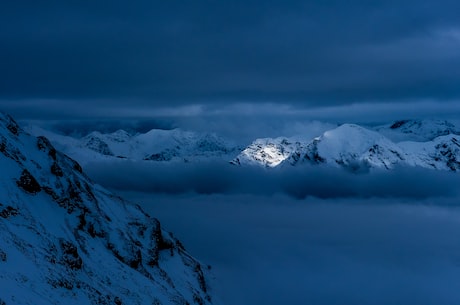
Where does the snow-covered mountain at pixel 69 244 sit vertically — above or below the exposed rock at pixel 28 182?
below

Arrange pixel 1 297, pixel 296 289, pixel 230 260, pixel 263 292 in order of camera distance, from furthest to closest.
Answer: pixel 230 260 → pixel 296 289 → pixel 263 292 → pixel 1 297

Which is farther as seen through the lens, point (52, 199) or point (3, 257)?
point (52, 199)

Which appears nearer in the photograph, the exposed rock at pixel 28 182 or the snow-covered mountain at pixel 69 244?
the snow-covered mountain at pixel 69 244

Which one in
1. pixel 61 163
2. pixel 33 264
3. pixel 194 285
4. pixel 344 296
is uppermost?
pixel 61 163

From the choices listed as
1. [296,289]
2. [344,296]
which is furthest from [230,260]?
[344,296]

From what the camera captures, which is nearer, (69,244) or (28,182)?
(69,244)

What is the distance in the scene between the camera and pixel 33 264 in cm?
5825

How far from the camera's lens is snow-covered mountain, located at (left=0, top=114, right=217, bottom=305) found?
57094 mm

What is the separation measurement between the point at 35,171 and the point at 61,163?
625 inches

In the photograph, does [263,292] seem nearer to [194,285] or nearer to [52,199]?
[194,285]

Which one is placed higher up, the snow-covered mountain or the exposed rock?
the exposed rock

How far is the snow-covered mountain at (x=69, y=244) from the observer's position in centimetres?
5709

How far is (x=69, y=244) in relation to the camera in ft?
235

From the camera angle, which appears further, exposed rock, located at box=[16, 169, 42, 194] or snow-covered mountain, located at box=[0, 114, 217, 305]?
exposed rock, located at box=[16, 169, 42, 194]
